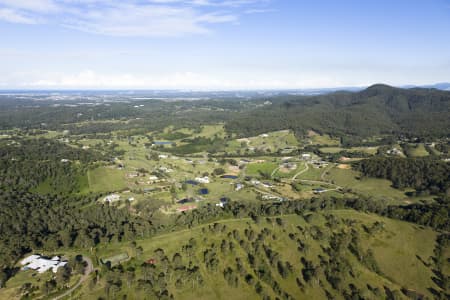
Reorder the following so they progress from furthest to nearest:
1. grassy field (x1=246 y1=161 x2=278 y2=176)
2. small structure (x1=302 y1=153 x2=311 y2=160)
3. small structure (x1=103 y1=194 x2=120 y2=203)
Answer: small structure (x1=302 y1=153 x2=311 y2=160) → grassy field (x1=246 y1=161 x2=278 y2=176) → small structure (x1=103 y1=194 x2=120 y2=203)

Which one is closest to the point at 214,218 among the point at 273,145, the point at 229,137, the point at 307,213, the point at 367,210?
the point at 307,213

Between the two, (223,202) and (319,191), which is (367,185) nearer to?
(319,191)

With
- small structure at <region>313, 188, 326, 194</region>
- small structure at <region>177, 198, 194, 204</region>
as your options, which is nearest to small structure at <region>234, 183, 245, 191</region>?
small structure at <region>177, 198, 194, 204</region>

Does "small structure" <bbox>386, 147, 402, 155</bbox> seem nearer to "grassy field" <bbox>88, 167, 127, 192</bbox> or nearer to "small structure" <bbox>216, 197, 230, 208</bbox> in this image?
"small structure" <bbox>216, 197, 230, 208</bbox>

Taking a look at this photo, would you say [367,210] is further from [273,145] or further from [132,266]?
[273,145]

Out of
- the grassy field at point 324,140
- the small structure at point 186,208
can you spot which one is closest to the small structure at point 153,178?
the small structure at point 186,208

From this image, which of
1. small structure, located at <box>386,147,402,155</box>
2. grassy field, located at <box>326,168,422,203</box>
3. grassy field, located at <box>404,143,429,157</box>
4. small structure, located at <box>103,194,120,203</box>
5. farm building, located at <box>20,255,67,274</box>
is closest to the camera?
farm building, located at <box>20,255,67,274</box>

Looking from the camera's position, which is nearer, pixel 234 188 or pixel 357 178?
pixel 234 188

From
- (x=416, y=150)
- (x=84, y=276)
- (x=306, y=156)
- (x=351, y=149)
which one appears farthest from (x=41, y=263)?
(x=416, y=150)
